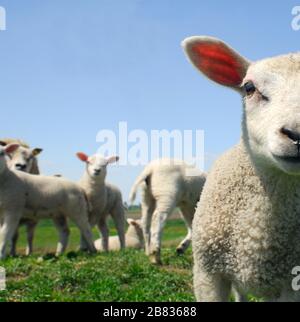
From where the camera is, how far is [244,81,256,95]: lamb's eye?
176 inches

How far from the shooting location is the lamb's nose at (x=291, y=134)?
11.9 feet

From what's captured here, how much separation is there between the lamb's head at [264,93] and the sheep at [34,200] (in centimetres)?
781

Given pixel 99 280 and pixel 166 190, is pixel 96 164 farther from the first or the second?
pixel 99 280

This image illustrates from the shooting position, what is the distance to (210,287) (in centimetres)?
445

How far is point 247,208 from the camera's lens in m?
4.52

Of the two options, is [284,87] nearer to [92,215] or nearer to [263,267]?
[263,267]

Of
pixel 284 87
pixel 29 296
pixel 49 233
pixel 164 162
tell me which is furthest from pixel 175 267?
pixel 49 233

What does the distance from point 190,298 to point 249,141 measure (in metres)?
3.25

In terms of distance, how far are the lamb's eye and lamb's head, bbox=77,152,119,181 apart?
10470mm

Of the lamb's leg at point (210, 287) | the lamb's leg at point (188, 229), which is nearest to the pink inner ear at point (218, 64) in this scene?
the lamb's leg at point (210, 287)

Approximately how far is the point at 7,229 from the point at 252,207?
792cm

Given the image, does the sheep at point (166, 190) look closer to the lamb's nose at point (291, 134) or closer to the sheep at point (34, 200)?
the sheep at point (34, 200)

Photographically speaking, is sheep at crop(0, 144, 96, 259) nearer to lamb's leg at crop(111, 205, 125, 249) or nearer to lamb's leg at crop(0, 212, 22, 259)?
lamb's leg at crop(0, 212, 22, 259)

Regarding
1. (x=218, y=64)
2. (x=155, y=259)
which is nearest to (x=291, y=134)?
(x=218, y=64)
